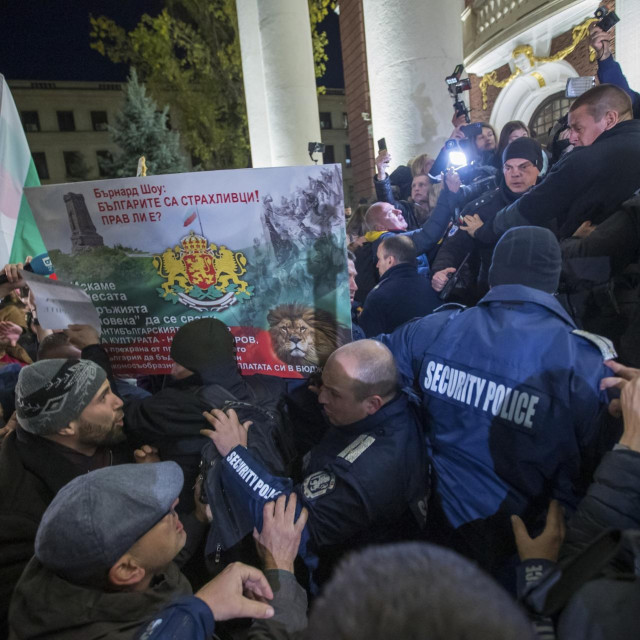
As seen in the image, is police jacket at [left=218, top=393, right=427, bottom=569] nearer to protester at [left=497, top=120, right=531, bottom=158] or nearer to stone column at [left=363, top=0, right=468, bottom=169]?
→ protester at [left=497, top=120, right=531, bottom=158]

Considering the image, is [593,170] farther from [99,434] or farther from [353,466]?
[99,434]

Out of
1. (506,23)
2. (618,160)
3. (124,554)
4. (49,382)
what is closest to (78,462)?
(49,382)

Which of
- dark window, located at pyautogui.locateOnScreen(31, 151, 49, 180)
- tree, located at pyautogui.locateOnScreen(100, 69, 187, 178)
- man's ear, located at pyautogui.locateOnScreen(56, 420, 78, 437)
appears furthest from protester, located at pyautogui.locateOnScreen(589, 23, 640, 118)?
dark window, located at pyautogui.locateOnScreen(31, 151, 49, 180)

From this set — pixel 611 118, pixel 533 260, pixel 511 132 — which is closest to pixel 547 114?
pixel 511 132

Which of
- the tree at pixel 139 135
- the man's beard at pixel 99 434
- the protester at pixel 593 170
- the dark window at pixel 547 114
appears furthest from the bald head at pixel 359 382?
the tree at pixel 139 135

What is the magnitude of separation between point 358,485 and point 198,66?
65.5 ft

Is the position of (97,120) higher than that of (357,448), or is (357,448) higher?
(97,120)

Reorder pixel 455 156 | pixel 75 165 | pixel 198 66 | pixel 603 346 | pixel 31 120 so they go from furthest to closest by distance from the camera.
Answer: pixel 75 165 → pixel 31 120 → pixel 198 66 → pixel 455 156 → pixel 603 346

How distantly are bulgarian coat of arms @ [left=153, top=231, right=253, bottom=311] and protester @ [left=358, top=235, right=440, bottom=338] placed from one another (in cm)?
104

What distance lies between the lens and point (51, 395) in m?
1.69

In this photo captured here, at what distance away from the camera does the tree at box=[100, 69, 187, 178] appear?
62.7ft

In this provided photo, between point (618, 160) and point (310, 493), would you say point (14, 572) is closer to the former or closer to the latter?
point (310, 493)

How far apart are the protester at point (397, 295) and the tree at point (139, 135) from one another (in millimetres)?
18260

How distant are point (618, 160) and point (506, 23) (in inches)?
299
